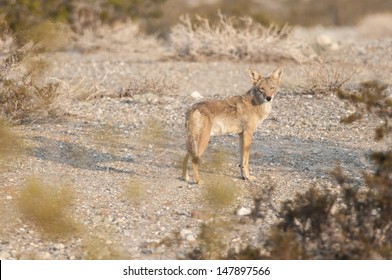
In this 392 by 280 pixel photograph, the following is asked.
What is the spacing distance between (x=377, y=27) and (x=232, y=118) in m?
22.1

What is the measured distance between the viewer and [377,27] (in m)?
31.2

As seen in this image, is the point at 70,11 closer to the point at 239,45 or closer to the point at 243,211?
the point at 239,45

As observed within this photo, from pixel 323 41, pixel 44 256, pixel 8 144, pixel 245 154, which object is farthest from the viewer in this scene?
pixel 323 41

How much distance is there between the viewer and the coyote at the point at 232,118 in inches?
381

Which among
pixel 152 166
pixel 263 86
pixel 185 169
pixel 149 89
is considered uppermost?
pixel 263 86

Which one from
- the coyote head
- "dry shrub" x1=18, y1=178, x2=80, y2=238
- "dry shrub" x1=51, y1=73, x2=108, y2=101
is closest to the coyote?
the coyote head

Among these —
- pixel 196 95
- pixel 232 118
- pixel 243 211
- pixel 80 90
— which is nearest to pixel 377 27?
pixel 196 95

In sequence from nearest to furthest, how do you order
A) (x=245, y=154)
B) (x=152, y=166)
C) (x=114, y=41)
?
(x=245, y=154) < (x=152, y=166) < (x=114, y=41)

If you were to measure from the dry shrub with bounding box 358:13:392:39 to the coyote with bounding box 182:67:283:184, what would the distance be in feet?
61.0

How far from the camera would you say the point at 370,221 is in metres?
6.83

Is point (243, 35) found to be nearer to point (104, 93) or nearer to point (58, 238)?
point (104, 93)

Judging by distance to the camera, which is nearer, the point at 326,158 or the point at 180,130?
the point at 326,158

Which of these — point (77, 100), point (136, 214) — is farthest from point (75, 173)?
point (77, 100)

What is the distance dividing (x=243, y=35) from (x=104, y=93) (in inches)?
210
